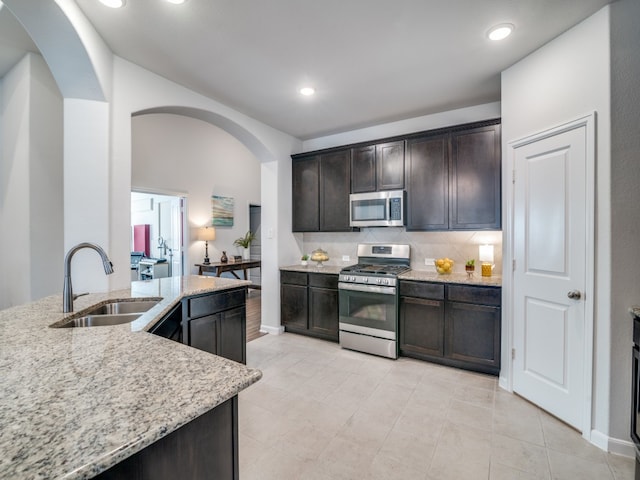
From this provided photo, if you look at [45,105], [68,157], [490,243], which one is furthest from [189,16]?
[490,243]

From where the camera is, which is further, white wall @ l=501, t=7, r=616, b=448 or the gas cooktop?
the gas cooktop

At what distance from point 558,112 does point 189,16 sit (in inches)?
105

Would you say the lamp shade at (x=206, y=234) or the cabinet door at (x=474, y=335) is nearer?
the cabinet door at (x=474, y=335)


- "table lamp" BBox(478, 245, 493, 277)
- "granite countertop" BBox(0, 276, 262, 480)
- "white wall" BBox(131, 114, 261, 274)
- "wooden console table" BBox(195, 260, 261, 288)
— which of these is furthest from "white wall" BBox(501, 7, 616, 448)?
"white wall" BBox(131, 114, 261, 274)

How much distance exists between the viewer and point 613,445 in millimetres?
1836

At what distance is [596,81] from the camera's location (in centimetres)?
194

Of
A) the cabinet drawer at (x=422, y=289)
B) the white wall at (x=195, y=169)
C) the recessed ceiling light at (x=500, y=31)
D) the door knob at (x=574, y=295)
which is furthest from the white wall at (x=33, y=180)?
the door knob at (x=574, y=295)

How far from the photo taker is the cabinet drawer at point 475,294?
9.05 ft

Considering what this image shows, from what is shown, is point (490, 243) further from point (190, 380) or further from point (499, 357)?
point (190, 380)

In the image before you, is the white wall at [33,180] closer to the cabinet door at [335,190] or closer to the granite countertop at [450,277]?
the granite countertop at [450,277]

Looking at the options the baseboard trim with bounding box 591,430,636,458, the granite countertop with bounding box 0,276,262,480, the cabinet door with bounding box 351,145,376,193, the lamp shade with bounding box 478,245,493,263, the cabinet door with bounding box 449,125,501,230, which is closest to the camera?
the granite countertop with bounding box 0,276,262,480

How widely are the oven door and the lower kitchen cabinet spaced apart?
0.39ft

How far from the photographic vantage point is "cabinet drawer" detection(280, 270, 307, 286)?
3.92 metres

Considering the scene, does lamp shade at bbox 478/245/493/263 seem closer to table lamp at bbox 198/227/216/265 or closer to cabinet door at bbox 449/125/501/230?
cabinet door at bbox 449/125/501/230
